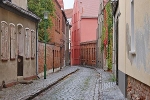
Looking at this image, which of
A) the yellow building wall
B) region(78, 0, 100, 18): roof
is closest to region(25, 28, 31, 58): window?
the yellow building wall

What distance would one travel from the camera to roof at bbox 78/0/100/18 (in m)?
60.6

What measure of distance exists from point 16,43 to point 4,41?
223 centimetres

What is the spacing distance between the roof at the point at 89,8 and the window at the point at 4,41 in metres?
44.7

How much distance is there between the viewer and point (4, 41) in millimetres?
15688

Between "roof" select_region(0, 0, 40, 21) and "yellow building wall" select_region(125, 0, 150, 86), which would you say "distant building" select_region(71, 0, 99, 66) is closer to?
"roof" select_region(0, 0, 40, 21)

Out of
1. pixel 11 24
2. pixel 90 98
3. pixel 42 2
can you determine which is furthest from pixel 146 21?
pixel 42 2

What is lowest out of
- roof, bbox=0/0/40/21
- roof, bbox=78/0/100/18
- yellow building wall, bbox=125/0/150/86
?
yellow building wall, bbox=125/0/150/86

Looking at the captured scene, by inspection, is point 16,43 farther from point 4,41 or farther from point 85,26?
point 85,26

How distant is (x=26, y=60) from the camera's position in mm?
19812

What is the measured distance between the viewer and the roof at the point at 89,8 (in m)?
60.6

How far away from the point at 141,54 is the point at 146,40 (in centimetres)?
82

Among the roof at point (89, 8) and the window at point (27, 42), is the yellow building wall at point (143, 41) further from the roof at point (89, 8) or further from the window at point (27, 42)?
the roof at point (89, 8)

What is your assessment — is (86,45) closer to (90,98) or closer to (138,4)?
(90,98)

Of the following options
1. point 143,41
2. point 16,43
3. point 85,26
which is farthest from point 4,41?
point 85,26
